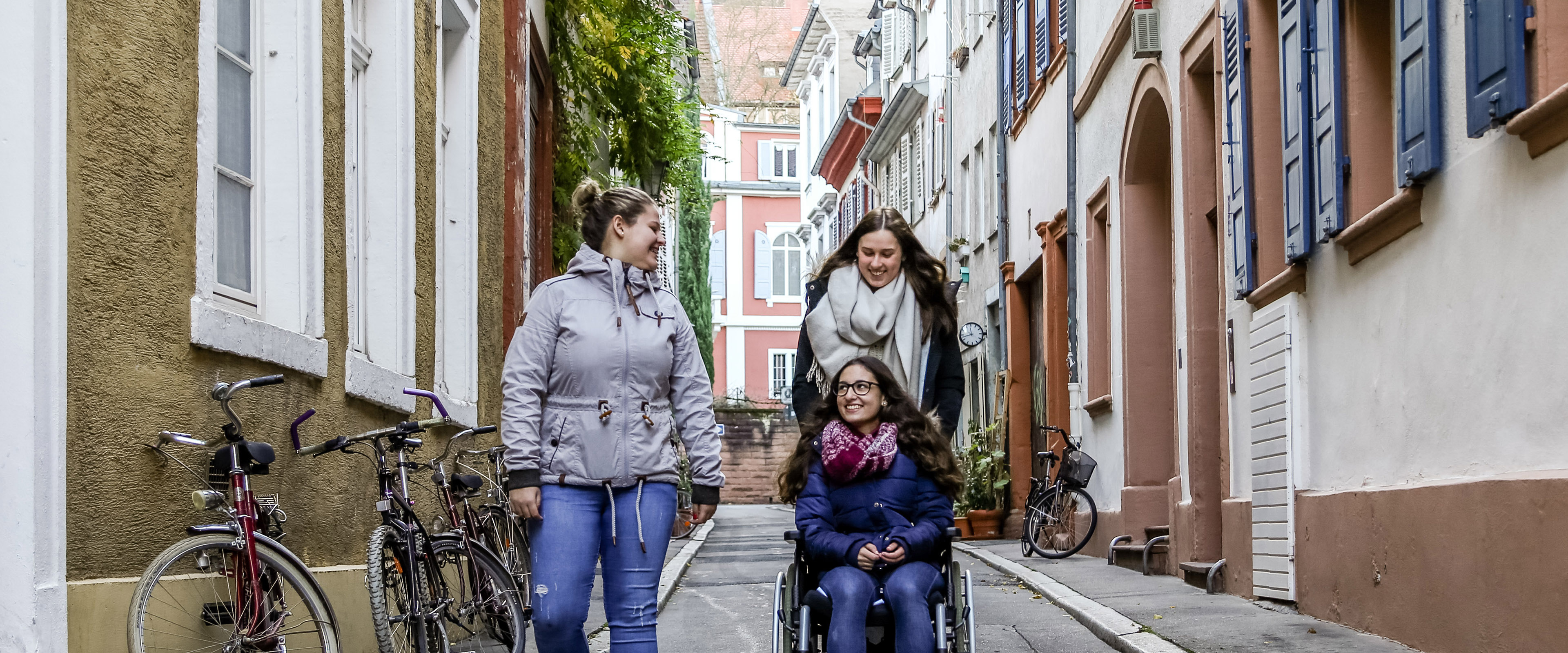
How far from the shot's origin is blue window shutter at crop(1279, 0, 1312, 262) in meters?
8.48

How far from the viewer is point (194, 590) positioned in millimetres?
4969

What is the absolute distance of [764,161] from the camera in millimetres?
58062

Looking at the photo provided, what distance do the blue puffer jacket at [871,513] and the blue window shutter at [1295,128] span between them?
3749 mm

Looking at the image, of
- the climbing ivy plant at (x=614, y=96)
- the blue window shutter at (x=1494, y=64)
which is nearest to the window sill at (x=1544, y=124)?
the blue window shutter at (x=1494, y=64)

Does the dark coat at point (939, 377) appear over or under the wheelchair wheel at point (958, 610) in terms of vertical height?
over

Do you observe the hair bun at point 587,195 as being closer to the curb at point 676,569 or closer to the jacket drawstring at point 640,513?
the jacket drawstring at point 640,513

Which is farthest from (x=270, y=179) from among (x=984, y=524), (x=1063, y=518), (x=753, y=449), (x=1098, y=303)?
(x=753, y=449)

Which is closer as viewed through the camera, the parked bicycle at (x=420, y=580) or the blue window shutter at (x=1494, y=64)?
the blue window shutter at (x=1494, y=64)

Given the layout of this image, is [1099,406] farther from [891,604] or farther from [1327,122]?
[891,604]

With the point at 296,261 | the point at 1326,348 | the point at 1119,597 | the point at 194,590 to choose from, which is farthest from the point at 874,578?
the point at 1119,597

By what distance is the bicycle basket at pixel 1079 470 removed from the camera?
15.0 metres

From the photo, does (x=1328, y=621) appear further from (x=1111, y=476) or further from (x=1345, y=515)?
(x=1111, y=476)

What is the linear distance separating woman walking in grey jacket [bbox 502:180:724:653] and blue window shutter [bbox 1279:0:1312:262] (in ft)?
14.8

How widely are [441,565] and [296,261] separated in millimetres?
1306
